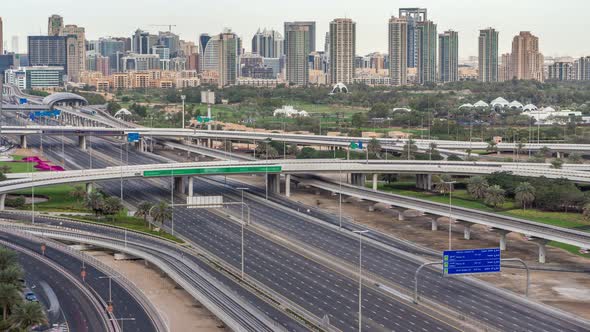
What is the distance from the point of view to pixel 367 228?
10194cm

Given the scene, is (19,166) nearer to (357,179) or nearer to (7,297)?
(357,179)

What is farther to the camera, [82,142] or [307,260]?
[82,142]

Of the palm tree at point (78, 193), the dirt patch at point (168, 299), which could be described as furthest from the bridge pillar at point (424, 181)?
the dirt patch at point (168, 299)

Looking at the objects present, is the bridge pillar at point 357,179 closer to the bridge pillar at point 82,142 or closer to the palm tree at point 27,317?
the bridge pillar at point 82,142

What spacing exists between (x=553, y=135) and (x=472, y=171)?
76372mm

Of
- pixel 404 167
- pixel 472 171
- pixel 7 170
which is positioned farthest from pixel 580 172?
pixel 7 170

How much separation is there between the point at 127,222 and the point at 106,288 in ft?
86.2

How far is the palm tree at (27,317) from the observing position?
60219 mm

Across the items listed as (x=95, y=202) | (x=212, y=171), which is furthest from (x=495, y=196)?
(x=95, y=202)

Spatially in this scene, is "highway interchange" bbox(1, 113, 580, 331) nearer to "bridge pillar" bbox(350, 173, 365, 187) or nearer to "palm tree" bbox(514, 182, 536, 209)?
"bridge pillar" bbox(350, 173, 365, 187)

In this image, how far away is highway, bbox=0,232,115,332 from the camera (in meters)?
65.4

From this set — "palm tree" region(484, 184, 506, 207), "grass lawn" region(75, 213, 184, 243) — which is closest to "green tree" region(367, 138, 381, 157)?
"palm tree" region(484, 184, 506, 207)

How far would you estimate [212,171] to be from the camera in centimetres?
11894

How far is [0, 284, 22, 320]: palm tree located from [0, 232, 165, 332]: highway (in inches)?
174
